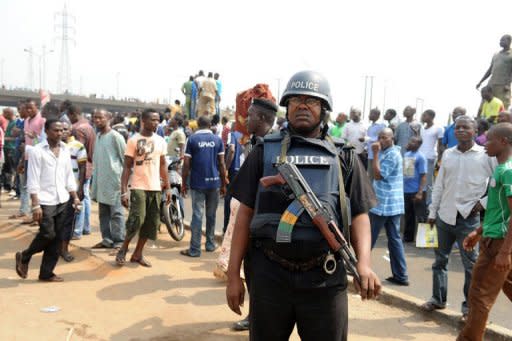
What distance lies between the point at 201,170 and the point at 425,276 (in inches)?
131

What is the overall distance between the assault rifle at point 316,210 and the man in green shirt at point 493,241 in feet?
5.91

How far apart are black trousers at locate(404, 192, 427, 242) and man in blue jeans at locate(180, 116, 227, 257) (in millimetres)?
3470

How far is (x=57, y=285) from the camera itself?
5559 millimetres

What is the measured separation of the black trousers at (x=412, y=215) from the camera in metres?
8.42

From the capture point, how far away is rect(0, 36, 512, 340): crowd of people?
8.30ft

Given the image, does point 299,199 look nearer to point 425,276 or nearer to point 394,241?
point 394,241

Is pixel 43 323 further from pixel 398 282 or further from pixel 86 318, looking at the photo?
pixel 398 282

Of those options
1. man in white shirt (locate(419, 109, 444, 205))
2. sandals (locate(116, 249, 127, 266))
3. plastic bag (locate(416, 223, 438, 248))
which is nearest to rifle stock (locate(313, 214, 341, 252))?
plastic bag (locate(416, 223, 438, 248))

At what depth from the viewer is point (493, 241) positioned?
3.80m

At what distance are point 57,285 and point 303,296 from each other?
3999 mm

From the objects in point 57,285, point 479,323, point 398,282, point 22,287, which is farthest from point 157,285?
point 479,323

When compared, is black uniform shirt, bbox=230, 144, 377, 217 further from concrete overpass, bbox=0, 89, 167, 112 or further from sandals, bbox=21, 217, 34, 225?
concrete overpass, bbox=0, 89, 167, 112

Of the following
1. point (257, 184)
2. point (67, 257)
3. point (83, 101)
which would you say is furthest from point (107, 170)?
point (83, 101)

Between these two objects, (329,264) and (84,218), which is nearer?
(329,264)
